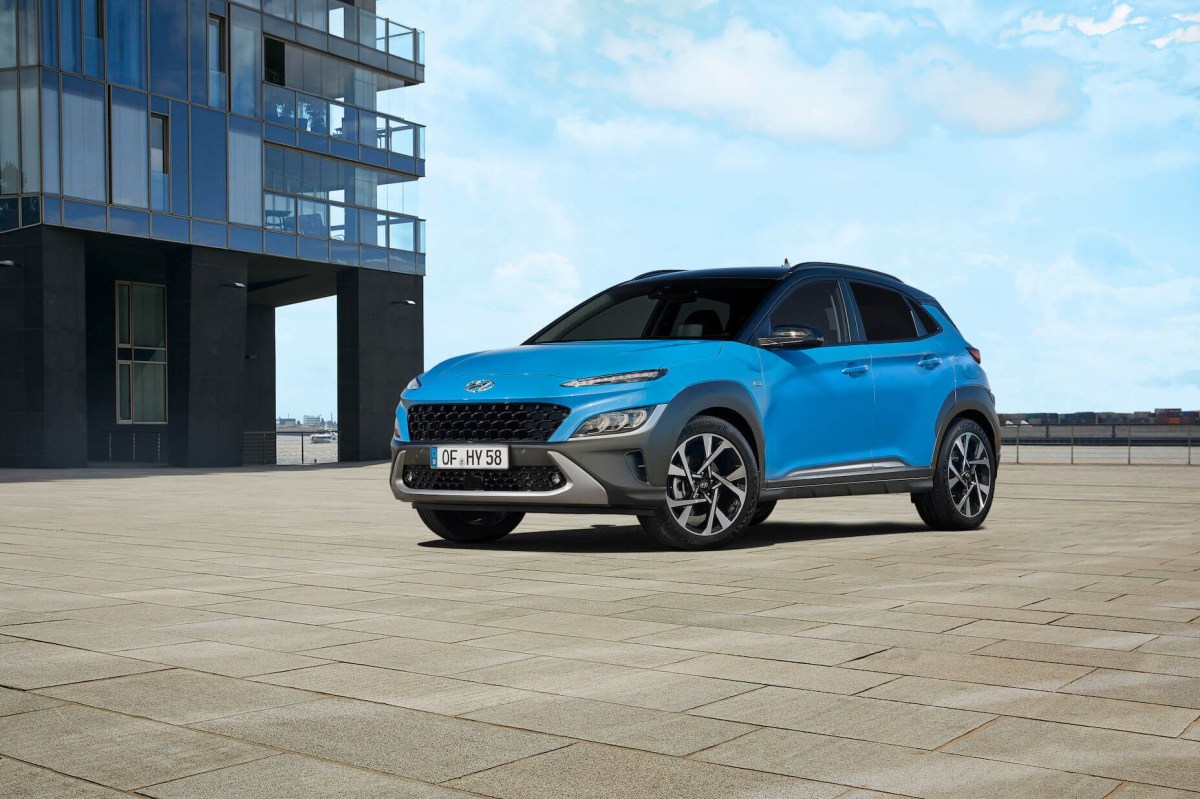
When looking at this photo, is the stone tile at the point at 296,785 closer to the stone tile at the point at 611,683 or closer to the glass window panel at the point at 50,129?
the stone tile at the point at 611,683

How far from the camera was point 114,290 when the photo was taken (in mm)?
41094

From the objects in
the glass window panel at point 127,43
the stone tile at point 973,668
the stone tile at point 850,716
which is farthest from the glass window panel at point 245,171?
the stone tile at point 850,716

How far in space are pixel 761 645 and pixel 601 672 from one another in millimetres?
754

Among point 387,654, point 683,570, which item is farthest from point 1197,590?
point 387,654

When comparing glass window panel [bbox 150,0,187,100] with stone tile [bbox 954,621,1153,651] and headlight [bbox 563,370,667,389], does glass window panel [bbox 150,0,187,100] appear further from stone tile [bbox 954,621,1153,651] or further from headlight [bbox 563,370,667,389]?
stone tile [bbox 954,621,1153,651]

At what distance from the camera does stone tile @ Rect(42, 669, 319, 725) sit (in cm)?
369

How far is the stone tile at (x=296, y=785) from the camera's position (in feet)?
9.40

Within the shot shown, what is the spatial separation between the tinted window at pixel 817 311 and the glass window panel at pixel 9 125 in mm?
26939

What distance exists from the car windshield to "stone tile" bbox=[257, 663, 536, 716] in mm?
4793

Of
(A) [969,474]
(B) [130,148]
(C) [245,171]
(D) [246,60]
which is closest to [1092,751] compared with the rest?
(A) [969,474]

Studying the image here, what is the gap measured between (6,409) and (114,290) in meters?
9.16

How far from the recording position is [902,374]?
31.5 feet

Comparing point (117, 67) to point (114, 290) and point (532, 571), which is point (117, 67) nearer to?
point (114, 290)

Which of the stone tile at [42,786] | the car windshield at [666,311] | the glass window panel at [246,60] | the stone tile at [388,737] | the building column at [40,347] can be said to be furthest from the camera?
the glass window panel at [246,60]
